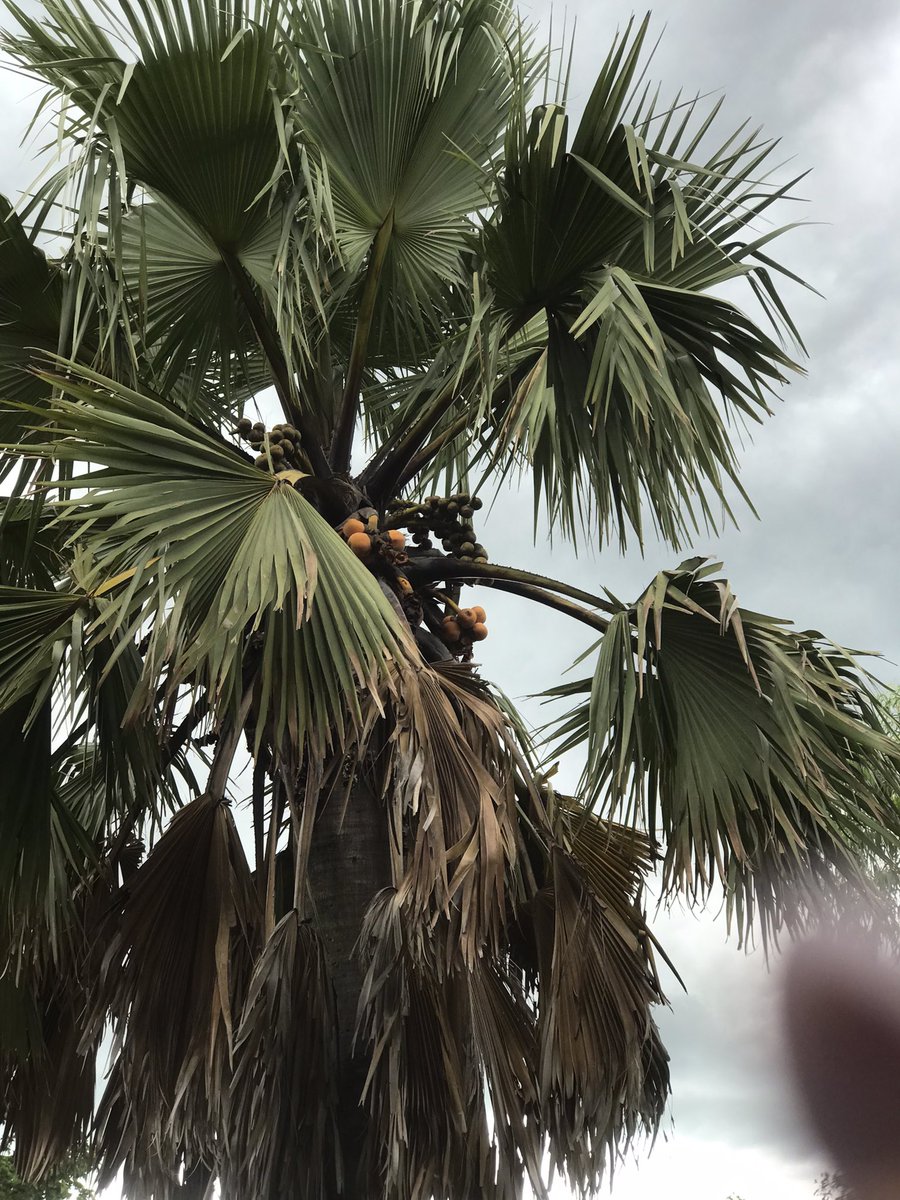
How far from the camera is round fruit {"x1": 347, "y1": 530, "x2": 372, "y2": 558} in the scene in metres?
3.84

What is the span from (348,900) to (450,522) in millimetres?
1371

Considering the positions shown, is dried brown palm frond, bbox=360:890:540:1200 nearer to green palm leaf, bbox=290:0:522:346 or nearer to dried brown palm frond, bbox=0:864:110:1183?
dried brown palm frond, bbox=0:864:110:1183

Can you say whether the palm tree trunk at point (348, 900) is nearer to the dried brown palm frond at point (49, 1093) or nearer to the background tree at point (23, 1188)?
the dried brown palm frond at point (49, 1093)

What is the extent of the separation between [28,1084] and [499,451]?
285 cm

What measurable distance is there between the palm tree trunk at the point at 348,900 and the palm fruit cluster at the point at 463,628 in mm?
Result: 624

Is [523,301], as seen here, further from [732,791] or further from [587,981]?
[587,981]

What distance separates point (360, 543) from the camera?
12.6 feet

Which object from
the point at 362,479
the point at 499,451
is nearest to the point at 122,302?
the point at 362,479

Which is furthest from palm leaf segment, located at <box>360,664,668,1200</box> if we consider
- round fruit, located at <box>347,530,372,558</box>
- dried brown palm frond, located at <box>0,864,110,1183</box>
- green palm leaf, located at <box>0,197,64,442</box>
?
green palm leaf, located at <box>0,197,64,442</box>

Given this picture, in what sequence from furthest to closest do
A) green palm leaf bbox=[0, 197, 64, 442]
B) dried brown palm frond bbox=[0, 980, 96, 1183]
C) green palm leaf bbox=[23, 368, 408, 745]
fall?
dried brown palm frond bbox=[0, 980, 96, 1183], green palm leaf bbox=[0, 197, 64, 442], green palm leaf bbox=[23, 368, 408, 745]

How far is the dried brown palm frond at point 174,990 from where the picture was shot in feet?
10.9

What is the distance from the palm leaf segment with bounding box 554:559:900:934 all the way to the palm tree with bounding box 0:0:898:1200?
0.02 metres

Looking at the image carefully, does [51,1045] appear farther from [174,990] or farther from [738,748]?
[738,748]

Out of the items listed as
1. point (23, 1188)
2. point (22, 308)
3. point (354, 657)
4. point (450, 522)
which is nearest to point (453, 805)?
point (354, 657)
